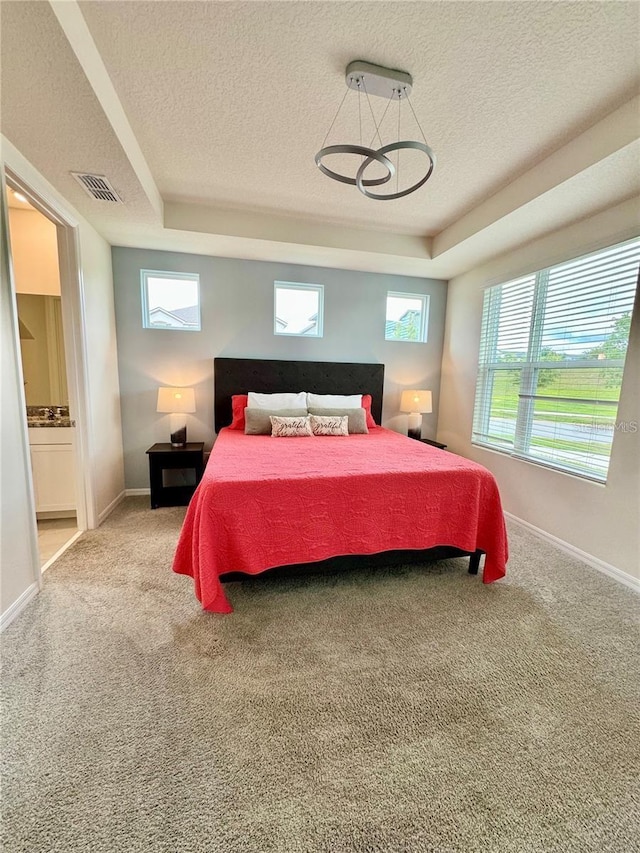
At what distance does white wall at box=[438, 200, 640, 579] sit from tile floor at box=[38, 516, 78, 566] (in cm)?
402

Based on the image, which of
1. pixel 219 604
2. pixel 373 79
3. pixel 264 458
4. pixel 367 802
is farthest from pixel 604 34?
pixel 219 604

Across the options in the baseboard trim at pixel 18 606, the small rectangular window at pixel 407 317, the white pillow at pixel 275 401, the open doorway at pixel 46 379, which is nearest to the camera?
the baseboard trim at pixel 18 606

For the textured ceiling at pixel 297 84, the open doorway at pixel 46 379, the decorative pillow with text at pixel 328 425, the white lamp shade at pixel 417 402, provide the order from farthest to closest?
the white lamp shade at pixel 417 402, the decorative pillow with text at pixel 328 425, the open doorway at pixel 46 379, the textured ceiling at pixel 297 84

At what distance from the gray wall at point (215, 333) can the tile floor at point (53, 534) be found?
2.53 ft

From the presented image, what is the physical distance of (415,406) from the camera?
13.2ft

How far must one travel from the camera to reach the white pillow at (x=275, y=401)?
354 cm

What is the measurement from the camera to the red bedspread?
1876mm

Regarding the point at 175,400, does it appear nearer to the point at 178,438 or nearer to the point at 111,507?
the point at 178,438

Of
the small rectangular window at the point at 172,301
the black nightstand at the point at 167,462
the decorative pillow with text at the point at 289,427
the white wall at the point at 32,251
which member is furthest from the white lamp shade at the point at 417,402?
the white wall at the point at 32,251

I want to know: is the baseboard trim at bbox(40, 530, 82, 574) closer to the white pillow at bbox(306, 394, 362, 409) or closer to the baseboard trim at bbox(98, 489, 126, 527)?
the baseboard trim at bbox(98, 489, 126, 527)

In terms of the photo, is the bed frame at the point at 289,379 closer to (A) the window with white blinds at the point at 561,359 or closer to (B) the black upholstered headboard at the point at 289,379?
(B) the black upholstered headboard at the point at 289,379

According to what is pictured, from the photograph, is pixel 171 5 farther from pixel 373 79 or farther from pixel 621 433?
pixel 621 433

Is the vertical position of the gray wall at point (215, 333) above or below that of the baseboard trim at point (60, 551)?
above

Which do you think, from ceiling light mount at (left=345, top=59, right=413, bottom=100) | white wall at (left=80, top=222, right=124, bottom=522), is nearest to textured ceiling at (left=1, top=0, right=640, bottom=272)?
ceiling light mount at (left=345, top=59, right=413, bottom=100)
